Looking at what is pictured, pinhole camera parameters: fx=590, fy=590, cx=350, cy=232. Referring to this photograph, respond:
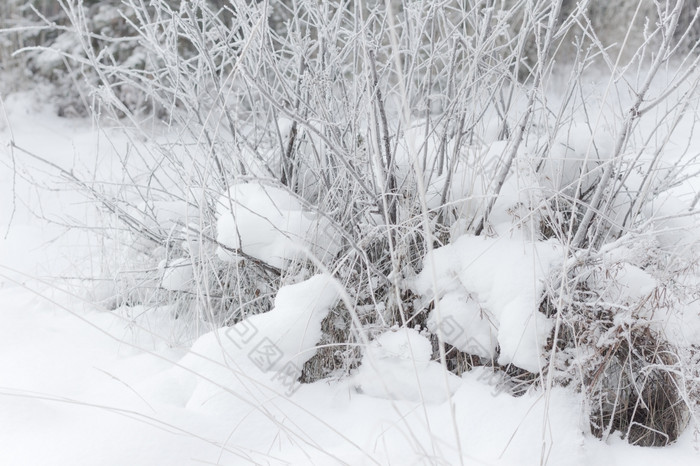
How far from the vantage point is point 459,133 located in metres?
1.44

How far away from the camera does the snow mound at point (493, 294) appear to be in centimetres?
122

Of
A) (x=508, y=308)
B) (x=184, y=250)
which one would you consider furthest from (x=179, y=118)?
(x=508, y=308)

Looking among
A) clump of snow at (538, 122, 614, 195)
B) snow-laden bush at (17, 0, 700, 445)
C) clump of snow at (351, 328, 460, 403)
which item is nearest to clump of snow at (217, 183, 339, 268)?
snow-laden bush at (17, 0, 700, 445)

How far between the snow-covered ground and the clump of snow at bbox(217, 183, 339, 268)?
0.02 meters

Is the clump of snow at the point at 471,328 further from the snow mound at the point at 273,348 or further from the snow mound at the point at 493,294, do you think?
the snow mound at the point at 273,348

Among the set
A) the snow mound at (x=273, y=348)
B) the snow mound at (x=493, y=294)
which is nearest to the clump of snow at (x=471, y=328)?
the snow mound at (x=493, y=294)

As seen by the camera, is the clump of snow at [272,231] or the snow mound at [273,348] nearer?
the snow mound at [273,348]

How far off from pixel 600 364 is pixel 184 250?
3.82 ft

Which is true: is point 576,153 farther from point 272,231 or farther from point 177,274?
point 177,274

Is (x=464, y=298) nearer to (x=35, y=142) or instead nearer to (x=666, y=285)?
(x=666, y=285)

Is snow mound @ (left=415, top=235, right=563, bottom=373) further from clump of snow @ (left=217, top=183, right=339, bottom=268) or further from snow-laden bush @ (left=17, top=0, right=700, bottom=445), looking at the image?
clump of snow @ (left=217, top=183, right=339, bottom=268)

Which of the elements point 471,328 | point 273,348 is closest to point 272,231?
point 273,348

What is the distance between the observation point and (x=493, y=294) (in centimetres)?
130

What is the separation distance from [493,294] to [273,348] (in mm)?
509
